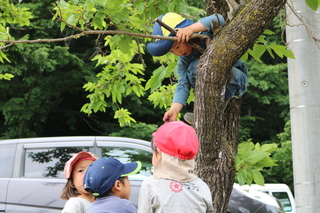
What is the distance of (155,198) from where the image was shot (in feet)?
6.91

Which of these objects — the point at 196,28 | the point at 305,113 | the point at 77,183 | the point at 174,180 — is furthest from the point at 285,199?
the point at 174,180

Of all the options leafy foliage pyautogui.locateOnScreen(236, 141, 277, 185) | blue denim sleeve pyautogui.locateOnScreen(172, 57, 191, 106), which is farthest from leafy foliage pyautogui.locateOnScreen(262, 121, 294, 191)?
blue denim sleeve pyautogui.locateOnScreen(172, 57, 191, 106)

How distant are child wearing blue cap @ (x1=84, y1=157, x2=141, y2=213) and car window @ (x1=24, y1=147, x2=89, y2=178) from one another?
3.47 meters

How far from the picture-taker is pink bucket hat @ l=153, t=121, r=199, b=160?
7.06 ft

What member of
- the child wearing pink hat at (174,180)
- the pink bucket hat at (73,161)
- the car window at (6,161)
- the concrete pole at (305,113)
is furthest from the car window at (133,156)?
the child wearing pink hat at (174,180)

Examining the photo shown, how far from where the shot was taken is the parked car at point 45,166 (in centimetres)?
568

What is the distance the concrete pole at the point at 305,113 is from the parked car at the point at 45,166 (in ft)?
7.01

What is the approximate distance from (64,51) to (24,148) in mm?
8008

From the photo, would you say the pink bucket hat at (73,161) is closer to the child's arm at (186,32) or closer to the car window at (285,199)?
the child's arm at (186,32)

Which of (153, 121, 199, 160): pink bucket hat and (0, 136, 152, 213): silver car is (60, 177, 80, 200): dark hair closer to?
(153, 121, 199, 160): pink bucket hat

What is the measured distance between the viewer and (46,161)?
596 centimetres

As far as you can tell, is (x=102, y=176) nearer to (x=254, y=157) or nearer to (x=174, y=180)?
(x=174, y=180)

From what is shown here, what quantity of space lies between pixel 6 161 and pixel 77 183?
3.37 metres

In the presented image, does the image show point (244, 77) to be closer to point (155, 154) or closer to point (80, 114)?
point (155, 154)
